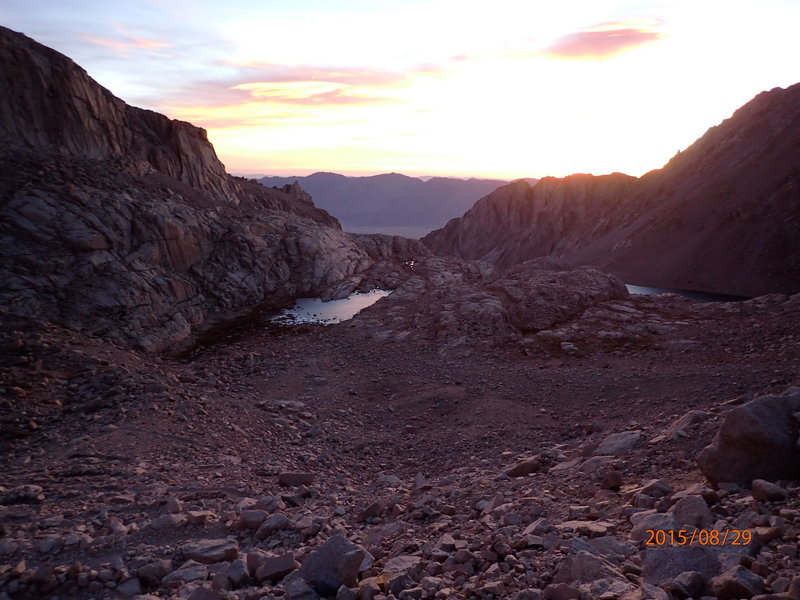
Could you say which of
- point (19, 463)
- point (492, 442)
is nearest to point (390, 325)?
point (492, 442)

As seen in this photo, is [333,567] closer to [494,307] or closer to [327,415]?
[327,415]

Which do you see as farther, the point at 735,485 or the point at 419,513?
the point at 419,513

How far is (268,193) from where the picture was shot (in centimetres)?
9294

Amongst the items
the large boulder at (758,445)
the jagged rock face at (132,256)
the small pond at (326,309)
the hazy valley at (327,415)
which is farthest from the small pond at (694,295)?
the large boulder at (758,445)

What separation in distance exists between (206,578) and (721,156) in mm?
123755

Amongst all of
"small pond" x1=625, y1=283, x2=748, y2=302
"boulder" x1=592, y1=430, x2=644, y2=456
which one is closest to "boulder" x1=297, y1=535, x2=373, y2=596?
"boulder" x1=592, y1=430, x2=644, y2=456

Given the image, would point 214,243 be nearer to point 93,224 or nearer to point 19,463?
point 93,224

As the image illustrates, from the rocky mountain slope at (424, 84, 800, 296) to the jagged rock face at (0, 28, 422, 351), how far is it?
187ft

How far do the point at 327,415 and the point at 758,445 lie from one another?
664 inches

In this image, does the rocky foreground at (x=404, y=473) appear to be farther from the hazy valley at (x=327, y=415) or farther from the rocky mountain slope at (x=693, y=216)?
the rocky mountain slope at (x=693, y=216)
